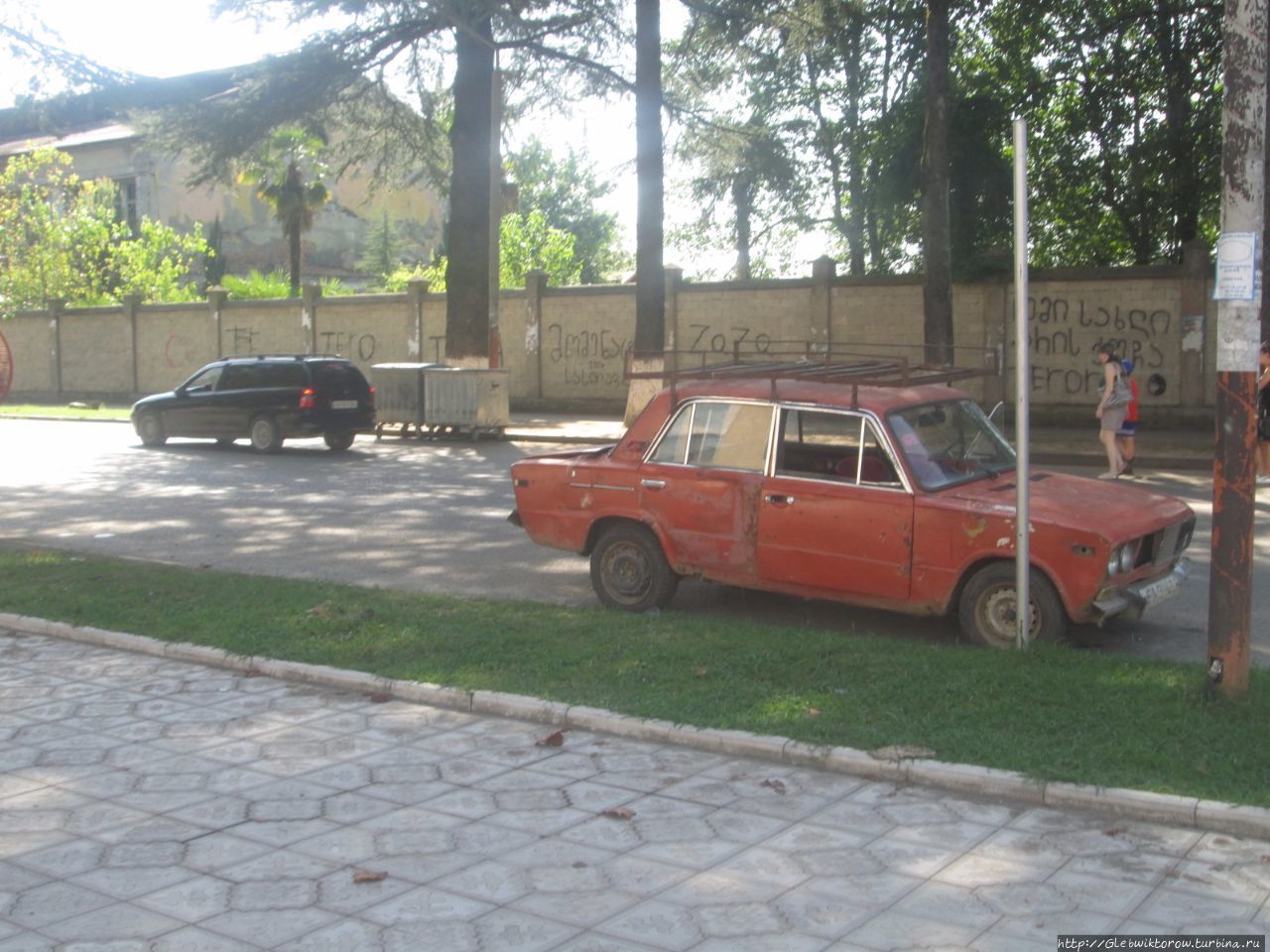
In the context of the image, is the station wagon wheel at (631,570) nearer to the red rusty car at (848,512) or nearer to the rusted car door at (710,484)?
the red rusty car at (848,512)

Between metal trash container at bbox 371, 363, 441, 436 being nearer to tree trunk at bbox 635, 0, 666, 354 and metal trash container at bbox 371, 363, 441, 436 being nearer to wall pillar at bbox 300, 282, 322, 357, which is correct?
tree trunk at bbox 635, 0, 666, 354

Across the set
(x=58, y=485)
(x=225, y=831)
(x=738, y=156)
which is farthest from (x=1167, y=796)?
(x=738, y=156)

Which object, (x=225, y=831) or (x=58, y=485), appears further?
(x=58, y=485)

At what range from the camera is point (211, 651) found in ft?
26.2

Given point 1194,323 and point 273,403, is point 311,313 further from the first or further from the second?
point 1194,323

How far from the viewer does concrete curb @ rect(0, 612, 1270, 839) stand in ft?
16.8

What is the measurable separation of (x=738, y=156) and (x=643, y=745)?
71.3 ft

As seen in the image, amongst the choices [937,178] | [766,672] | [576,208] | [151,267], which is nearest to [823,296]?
[937,178]

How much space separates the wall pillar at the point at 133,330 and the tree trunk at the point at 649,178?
74.1ft

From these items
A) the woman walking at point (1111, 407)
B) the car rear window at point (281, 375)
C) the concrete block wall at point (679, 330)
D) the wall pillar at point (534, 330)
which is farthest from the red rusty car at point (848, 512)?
the wall pillar at point (534, 330)

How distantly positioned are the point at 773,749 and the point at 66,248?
47.6 meters

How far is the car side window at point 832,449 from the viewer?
27.1 feet

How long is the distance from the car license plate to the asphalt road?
1.26 ft

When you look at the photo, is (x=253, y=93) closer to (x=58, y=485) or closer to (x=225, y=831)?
(x=58, y=485)
